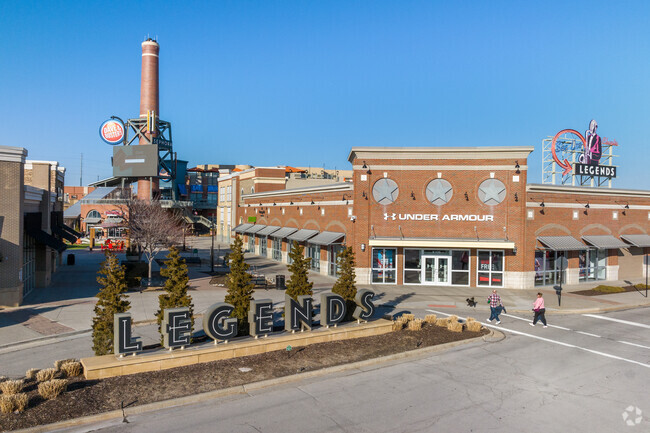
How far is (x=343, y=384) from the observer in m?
13.4

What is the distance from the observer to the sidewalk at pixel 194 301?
792 inches

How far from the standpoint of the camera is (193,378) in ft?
43.6

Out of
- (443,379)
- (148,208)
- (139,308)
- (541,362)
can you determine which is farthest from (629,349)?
(148,208)

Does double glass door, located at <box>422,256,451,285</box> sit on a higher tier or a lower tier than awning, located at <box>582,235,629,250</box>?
lower

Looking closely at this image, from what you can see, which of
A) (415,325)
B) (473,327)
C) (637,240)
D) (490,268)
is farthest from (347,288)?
(637,240)

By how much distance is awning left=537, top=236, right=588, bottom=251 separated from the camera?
107 feet

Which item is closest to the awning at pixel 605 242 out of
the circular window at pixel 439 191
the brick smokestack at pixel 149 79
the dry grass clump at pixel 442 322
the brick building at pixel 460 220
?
the brick building at pixel 460 220

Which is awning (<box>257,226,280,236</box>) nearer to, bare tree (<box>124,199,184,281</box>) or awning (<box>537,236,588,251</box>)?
bare tree (<box>124,199,184,281</box>)

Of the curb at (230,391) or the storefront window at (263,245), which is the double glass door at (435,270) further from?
the storefront window at (263,245)

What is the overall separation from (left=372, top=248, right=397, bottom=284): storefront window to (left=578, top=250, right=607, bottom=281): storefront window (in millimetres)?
14581

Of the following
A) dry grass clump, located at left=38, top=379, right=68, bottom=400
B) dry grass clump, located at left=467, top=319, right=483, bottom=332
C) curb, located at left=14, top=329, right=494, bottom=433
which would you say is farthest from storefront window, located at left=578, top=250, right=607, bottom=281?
dry grass clump, located at left=38, top=379, right=68, bottom=400

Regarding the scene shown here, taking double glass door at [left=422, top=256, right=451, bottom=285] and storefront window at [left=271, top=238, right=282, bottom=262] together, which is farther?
storefront window at [left=271, top=238, right=282, bottom=262]

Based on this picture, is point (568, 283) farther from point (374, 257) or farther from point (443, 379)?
point (443, 379)

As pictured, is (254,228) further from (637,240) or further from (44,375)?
(44,375)
